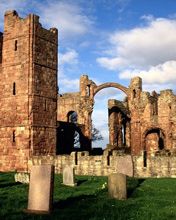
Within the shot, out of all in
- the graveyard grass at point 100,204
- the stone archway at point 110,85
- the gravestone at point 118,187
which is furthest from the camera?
the stone archway at point 110,85

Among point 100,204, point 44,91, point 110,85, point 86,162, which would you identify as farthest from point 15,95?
point 110,85

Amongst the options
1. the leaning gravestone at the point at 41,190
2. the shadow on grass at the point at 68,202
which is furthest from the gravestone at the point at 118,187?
Result: the leaning gravestone at the point at 41,190

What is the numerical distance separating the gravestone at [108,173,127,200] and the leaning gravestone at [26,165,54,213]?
2.41m

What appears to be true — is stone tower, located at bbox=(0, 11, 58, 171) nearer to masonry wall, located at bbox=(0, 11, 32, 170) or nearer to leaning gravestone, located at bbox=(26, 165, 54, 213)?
masonry wall, located at bbox=(0, 11, 32, 170)

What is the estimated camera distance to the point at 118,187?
40.0 feet

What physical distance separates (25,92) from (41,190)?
14.3 metres

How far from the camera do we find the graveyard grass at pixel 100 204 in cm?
948

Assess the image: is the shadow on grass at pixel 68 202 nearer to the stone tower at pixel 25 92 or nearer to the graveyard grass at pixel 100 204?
the graveyard grass at pixel 100 204

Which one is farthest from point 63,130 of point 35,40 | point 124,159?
point 124,159

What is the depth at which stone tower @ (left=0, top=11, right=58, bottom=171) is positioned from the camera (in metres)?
24.0

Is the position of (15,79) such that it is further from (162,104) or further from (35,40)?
(162,104)

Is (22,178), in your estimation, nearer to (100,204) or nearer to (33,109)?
(33,109)

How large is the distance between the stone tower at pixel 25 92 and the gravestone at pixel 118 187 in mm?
12196

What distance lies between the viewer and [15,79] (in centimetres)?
2483
